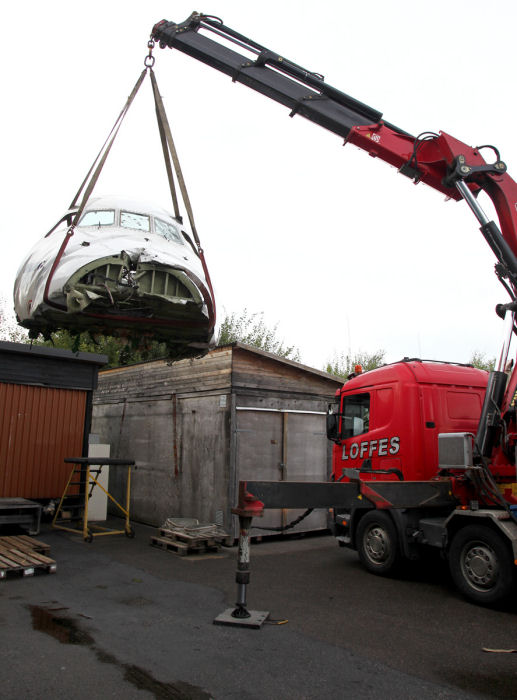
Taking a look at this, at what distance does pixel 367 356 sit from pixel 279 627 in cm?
3842

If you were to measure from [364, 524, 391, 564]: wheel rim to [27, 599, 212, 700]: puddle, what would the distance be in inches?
187

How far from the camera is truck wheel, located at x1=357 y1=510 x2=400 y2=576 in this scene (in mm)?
8344

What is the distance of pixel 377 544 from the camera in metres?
8.66

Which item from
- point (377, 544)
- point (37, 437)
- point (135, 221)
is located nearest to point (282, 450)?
point (377, 544)

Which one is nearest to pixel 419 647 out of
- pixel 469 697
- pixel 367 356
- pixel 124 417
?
pixel 469 697

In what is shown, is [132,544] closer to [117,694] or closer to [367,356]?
[117,694]

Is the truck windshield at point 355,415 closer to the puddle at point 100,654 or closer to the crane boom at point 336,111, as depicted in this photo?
the crane boom at point 336,111

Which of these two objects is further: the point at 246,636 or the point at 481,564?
the point at 481,564

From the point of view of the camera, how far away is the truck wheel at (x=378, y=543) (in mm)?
8344

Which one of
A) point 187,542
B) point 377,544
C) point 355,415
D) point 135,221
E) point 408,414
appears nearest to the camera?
point 135,221

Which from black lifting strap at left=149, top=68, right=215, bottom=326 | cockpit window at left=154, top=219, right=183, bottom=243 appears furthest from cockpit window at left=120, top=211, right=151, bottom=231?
black lifting strap at left=149, top=68, right=215, bottom=326

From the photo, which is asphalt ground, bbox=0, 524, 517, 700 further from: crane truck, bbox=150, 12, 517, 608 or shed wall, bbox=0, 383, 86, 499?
shed wall, bbox=0, 383, 86, 499

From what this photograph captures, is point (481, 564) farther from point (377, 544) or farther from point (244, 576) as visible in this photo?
point (244, 576)

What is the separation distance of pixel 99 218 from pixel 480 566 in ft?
21.9
